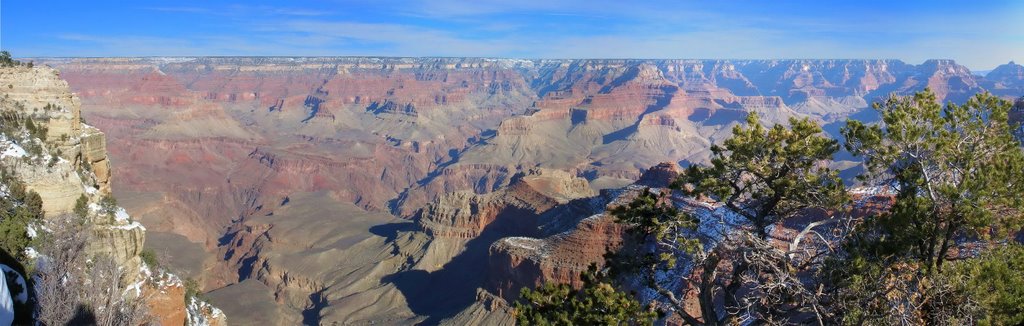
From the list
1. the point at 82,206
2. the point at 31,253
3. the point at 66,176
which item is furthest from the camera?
the point at 66,176

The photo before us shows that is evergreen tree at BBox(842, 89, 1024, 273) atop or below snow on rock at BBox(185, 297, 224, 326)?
atop

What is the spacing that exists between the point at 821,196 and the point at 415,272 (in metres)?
58.4

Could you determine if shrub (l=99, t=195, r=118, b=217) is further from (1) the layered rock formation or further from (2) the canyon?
(2) the canyon

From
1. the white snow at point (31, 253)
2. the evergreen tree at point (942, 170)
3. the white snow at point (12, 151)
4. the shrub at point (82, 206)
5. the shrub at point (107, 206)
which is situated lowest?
the white snow at point (31, 253)

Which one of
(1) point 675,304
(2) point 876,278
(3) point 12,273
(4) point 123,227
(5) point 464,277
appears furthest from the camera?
(5) point 464,277

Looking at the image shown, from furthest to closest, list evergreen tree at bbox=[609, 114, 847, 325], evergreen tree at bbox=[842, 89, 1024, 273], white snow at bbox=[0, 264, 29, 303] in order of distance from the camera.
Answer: white snow at bbox=[0, 264, 29, 303] < evergreen tree at bbox=[609, 114, 847, 325] < evergreen tree at bbox=[842, 89, 1024, 273]

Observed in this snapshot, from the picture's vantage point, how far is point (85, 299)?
21016mm

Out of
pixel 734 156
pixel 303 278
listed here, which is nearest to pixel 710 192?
pixel 734 156

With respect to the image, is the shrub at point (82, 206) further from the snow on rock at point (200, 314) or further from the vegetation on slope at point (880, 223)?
the vegetation on slope at point (880, 223)

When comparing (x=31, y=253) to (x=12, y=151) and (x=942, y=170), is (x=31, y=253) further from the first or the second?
(x=942, y=170)

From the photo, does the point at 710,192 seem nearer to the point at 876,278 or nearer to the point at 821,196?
the point at 821,196

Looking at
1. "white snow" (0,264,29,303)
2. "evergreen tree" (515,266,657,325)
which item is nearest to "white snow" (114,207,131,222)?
"white snow" (0,264,29,303)

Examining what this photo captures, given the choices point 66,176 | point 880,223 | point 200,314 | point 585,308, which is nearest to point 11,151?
point 66,176

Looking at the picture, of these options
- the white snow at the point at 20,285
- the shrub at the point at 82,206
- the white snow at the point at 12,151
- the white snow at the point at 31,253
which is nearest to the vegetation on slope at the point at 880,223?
the white snow at the point at 20,285
